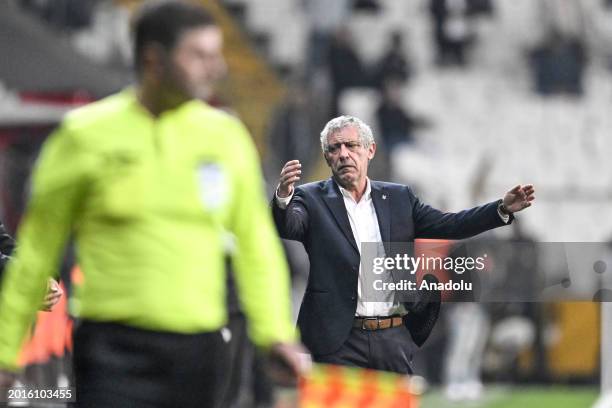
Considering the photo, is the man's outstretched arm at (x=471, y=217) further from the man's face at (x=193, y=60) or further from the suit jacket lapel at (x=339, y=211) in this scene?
the man's face at (x=193, y=60)

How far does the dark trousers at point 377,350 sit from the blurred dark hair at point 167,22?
2605 millimetres

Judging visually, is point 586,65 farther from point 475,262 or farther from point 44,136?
point 475,262

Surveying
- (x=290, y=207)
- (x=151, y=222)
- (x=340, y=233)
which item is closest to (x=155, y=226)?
(x=151, y=222)

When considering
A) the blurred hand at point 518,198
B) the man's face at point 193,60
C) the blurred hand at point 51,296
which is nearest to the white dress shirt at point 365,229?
the blurred hand at point 518,198

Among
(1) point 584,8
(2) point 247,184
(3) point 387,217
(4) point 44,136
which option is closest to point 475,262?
(3) point 387,217

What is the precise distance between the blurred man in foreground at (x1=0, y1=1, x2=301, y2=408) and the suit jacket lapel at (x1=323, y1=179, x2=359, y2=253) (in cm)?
230

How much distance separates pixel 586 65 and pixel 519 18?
1.47 meters

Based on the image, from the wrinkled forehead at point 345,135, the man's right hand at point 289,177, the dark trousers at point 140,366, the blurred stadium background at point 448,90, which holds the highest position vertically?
the blurred stadium background at point 448,90

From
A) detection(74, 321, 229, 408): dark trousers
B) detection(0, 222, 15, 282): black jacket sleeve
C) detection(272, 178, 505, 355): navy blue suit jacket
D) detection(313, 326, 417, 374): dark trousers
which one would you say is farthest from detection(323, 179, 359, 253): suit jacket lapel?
detection(74, 321, 229, 408): dark trousers

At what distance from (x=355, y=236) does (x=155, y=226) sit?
249 centimetres

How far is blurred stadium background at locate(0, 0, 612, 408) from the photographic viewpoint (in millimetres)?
20922

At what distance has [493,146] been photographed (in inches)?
903

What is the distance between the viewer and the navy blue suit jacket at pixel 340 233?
6.51m

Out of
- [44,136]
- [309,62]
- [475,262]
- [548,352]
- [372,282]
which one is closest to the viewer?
[372,282]
